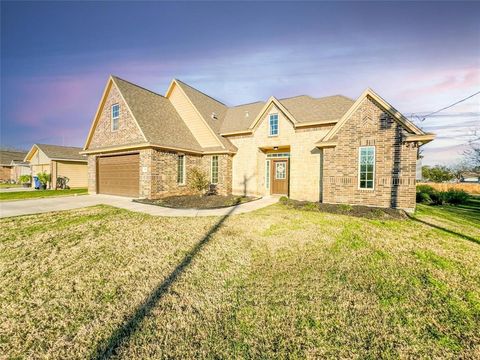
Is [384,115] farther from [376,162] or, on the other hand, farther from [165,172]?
[165,172]

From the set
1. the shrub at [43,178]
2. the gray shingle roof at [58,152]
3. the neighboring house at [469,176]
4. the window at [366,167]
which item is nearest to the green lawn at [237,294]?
the window at [366,167]

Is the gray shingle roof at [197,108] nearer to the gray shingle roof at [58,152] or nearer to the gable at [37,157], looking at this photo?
the gray shingle roof at [58,152]

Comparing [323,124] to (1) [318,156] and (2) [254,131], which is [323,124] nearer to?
(1) [318,156]

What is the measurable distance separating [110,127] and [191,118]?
5.64 meters

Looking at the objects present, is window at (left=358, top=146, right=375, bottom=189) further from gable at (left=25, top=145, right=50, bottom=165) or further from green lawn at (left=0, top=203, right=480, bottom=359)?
gable at (left=25, top=145, right=50, bottom=165)

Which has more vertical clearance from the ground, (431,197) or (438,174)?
(438,174)

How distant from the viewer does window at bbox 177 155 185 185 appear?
14398 millimetres

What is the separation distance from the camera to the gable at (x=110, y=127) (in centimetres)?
1342

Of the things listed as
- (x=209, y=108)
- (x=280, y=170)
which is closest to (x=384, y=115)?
(x=280, y=170)

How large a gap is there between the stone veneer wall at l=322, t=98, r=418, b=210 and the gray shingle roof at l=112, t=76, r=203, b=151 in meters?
9.19

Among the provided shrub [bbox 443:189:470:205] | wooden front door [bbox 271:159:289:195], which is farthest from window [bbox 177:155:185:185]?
shrub [bbox 443:189:470:205]

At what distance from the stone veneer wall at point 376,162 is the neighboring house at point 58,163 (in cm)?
2570

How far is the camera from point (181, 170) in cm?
1467

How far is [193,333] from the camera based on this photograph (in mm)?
2758
